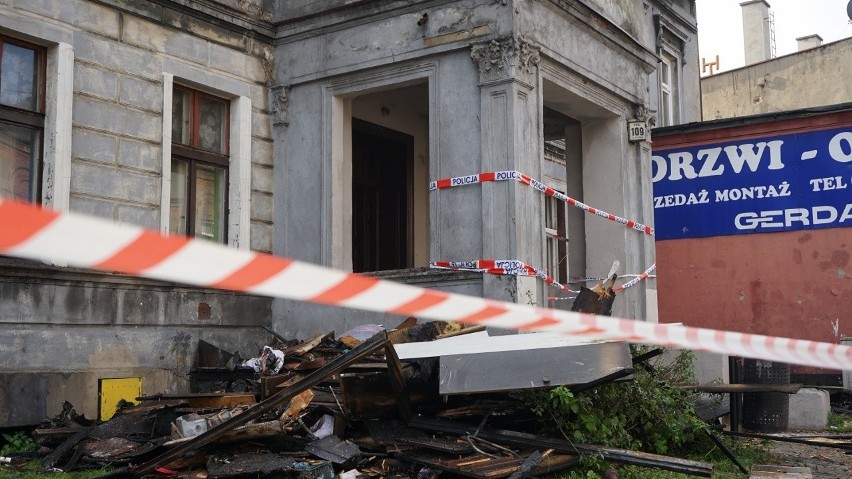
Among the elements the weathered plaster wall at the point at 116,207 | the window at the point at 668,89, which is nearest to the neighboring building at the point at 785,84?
the window at the point at 668,89

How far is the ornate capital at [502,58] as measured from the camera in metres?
10.3

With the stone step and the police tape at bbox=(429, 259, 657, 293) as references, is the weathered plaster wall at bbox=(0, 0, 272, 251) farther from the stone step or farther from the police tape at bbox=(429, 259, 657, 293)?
the stone step

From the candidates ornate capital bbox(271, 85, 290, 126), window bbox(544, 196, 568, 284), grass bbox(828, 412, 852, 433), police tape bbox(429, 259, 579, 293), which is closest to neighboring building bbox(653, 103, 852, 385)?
grass bbox(828, 412, 852, 433)

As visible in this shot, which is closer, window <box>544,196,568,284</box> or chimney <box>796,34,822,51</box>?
window <box>544,196,568,284</box>

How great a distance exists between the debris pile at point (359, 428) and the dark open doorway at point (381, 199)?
5.76m

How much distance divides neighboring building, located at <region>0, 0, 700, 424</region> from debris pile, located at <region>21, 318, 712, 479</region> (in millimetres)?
1580

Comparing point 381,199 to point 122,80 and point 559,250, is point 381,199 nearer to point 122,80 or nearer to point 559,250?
point 559,250

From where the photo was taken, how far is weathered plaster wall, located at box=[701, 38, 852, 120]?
25000 mm

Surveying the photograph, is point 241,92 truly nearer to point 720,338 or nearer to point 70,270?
point 70,270

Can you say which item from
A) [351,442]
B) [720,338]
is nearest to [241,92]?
[351,442]

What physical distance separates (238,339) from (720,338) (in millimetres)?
7858

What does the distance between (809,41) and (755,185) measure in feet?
59.4

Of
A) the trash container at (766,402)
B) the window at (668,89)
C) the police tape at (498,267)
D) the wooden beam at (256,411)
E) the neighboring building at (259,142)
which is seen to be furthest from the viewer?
the window at (668,89)

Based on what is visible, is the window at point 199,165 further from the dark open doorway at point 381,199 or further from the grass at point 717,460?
the grass at point 717,460
